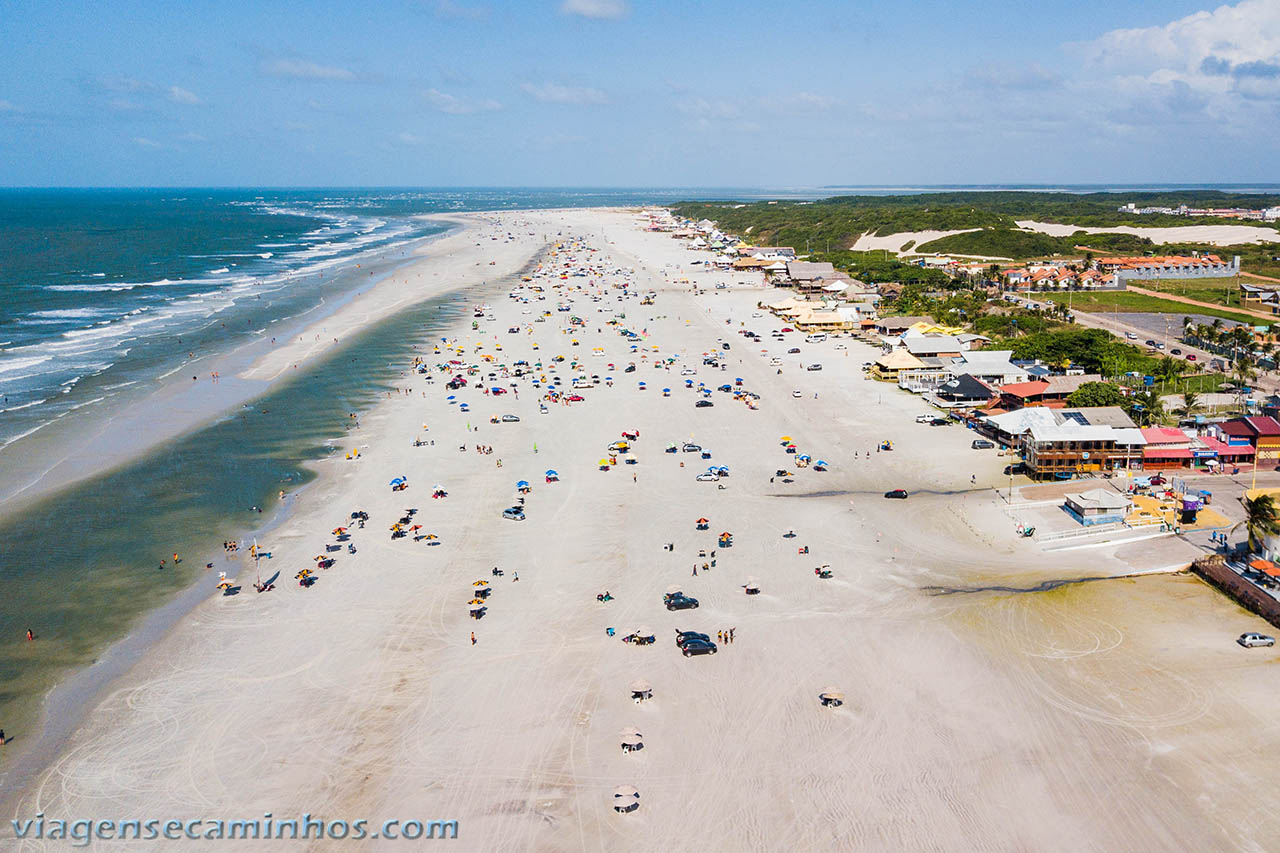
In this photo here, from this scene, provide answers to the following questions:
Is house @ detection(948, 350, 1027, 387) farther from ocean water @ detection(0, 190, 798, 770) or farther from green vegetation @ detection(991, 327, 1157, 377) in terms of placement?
ocean water @ detection(0, 190, 798, 770)

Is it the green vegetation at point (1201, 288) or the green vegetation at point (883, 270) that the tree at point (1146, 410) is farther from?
the green vegetation at point (1201, 288)

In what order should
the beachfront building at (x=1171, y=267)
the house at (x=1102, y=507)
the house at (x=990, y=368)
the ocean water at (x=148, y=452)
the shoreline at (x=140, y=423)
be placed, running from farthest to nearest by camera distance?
the beachfront building at (x=1171, y=267)
the house at (x=990, y=368)
the shoreline at (x=140, y=423)
the house at (x=1102, y=507)
the ocean water at (x=148, y=452)

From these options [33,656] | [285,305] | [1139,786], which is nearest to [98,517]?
[33,656]

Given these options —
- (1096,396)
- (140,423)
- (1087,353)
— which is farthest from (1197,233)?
(140,423)

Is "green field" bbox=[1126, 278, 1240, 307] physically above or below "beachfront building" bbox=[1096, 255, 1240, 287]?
below

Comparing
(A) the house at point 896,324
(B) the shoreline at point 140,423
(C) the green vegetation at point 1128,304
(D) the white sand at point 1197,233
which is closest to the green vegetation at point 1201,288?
(C) the green vegetation at point 1128,304

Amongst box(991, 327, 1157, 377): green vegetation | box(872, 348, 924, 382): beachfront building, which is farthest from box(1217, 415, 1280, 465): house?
box(872, 348, 924, 382): beachfront building
